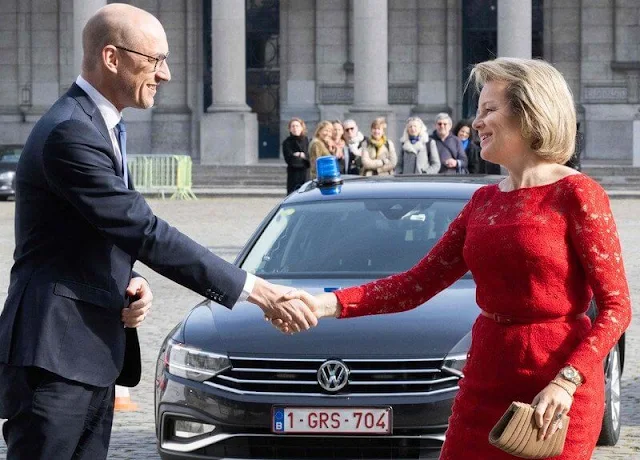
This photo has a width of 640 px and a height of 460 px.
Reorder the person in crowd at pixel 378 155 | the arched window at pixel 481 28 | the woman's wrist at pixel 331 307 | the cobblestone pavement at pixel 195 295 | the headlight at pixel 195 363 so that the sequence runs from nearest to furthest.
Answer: the woman's wrist at pixel 331 307 → the headlight at pixel 195 363 → the cobblestone pavement at pixel 195 295 → the person in crowd at pixel 378 155 → the arched window at pixel 481 28

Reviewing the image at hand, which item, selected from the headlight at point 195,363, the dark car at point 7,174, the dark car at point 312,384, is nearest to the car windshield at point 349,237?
the dark car at point 312,384

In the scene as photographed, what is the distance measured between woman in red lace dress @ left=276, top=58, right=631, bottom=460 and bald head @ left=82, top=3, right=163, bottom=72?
997 mm

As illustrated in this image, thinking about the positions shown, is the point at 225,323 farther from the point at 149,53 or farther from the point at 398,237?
the point at 149,53

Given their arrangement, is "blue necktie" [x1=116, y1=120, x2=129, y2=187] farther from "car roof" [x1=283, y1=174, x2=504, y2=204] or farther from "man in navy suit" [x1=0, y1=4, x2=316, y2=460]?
"car roof" [x1=283, y1=174, x2=504, y2=204]

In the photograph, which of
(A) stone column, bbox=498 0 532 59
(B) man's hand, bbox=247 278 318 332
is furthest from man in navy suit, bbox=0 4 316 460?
(A) stone column, bbox=498 0 532 59

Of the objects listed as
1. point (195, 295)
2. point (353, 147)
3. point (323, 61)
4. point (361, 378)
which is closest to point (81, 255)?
point (361, 378)

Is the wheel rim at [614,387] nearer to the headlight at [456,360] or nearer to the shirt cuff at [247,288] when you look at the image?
the headlight at [456,360]

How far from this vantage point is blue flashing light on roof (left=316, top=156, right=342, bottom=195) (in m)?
9.12

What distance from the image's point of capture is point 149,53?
4.79m

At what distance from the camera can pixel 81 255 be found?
466 cm

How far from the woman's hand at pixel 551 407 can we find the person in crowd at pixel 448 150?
14.6m

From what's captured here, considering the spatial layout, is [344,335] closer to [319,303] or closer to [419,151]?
[319,303]

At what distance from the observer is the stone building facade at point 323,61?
152 ft

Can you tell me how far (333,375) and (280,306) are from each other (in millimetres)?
1889
